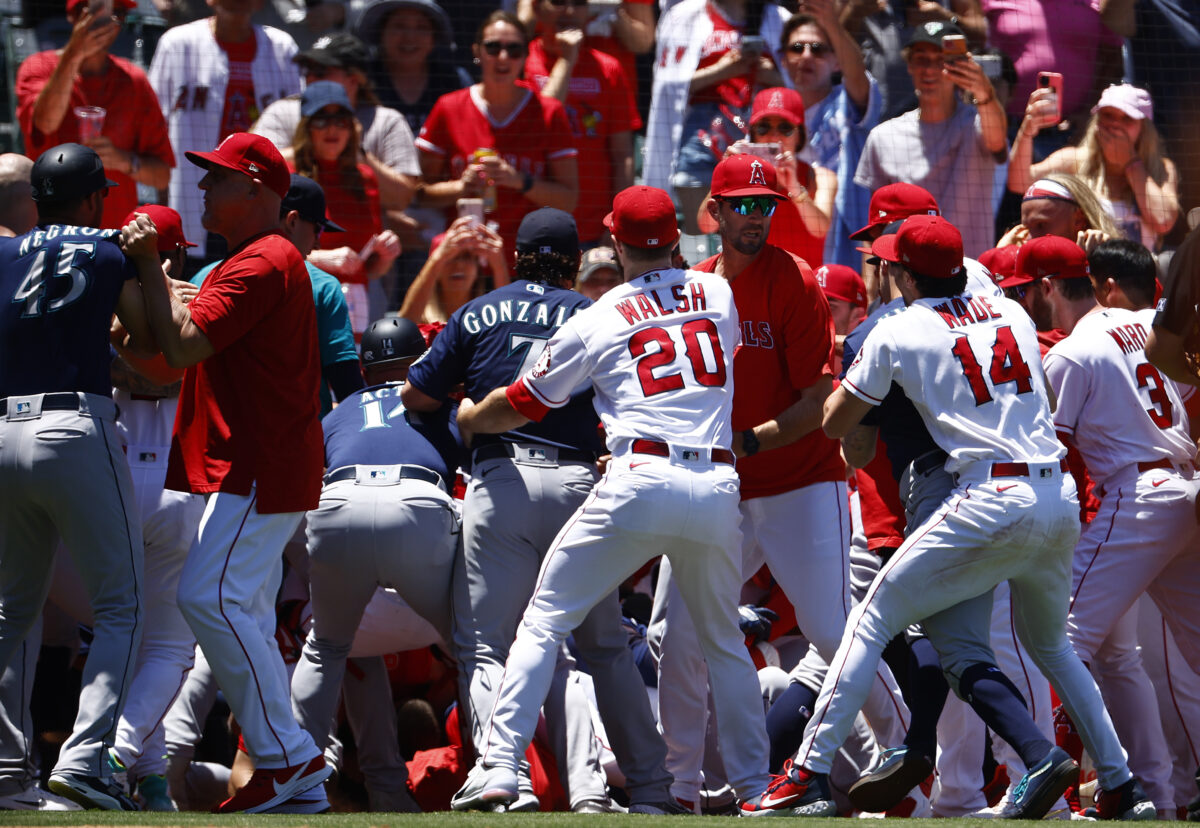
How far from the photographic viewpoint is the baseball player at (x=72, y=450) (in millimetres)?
4773

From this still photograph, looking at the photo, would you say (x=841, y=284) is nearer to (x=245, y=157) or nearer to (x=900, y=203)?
(x=900, y=203)

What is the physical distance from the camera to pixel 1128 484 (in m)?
5.73

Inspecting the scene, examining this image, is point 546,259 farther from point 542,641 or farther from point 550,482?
point 542,641

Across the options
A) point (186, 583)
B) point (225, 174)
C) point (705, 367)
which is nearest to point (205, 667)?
point (186, 583)

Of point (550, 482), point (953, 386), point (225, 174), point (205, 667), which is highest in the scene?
point (225, 174)

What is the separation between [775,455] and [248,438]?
185 cm

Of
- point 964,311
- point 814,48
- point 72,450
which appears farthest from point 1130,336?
point 72,450

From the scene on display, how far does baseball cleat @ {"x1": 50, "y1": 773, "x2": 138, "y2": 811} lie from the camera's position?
4594 mm

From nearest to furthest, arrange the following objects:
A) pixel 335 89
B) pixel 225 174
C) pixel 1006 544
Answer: pixel 1006 544, pixel 225 174, pixel 335 89

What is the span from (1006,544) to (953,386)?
1.67 ft

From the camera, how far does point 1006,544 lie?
185 inches

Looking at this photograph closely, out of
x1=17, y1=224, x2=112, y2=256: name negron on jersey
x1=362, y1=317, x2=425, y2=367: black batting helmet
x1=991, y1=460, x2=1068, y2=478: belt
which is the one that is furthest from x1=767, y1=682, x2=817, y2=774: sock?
x1=17, y1=224, x2=112, y2=256: name negron on jersey

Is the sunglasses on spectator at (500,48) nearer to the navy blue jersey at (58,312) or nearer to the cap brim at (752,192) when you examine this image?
the cap brim at (752,192)

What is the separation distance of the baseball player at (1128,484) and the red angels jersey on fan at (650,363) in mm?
1547
